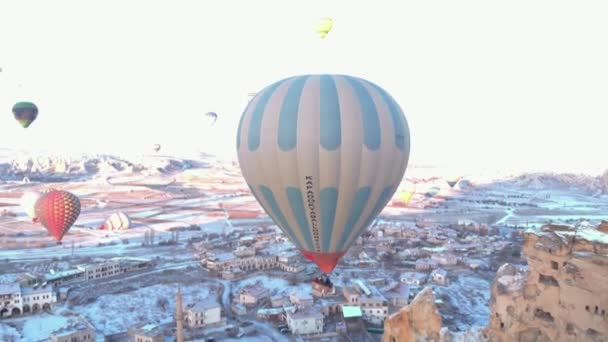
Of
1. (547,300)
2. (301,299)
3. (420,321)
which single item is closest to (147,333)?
(301,299)

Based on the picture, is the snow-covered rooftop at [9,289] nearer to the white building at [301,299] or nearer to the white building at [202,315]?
the white building at [202,315]

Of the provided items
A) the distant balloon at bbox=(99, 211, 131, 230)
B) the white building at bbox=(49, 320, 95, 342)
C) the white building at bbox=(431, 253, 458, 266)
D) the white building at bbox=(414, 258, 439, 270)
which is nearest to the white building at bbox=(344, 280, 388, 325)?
the white building at bbox=(414, 258, 439, 270)

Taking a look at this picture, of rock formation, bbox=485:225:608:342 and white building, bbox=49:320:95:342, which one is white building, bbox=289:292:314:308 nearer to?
white building, bbox=49:320:95:342

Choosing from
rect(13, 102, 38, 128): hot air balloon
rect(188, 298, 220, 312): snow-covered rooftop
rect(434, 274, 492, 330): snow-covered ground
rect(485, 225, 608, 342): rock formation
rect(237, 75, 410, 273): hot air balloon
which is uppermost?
rect(13, 102, 38, 128): hot air balloon

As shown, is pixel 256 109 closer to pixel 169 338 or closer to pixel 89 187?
pixel 169 338

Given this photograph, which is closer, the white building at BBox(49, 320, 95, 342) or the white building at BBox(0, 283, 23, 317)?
the white building at BBox(49, 320, 95, 342)

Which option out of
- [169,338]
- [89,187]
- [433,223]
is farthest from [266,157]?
[89,187]
